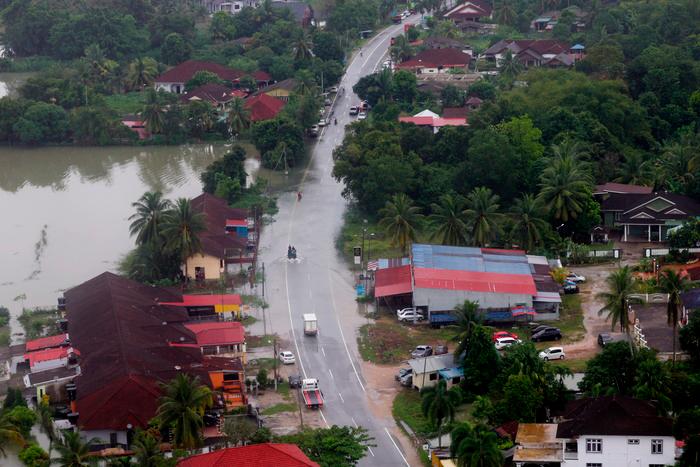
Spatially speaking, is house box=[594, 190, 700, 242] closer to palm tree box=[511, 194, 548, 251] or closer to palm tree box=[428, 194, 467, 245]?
palm tree box=[511, 194, 548, 251]

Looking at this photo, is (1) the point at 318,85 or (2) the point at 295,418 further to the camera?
(1) the point at 318,85

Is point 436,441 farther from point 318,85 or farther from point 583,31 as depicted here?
point 583,31

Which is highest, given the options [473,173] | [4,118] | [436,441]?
[4,118]

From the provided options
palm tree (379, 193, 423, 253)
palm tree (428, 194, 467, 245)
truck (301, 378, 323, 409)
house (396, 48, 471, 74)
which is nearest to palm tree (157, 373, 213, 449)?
truck (301, 378, 323, 409)

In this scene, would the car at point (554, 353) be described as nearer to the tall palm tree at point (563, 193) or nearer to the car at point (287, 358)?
the car at point (287, 358)

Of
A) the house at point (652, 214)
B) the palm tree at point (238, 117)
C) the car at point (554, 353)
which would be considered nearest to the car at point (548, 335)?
the car at point (554, 353)

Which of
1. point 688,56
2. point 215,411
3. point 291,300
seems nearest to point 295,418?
point 215,411
